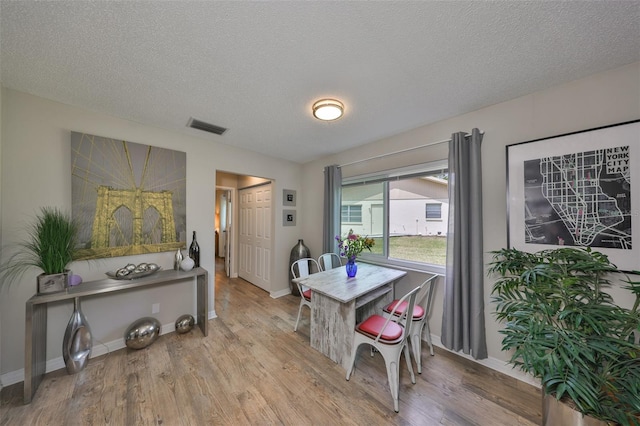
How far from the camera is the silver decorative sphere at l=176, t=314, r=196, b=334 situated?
250cm

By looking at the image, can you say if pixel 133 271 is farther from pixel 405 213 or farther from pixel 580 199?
pixel 580 199

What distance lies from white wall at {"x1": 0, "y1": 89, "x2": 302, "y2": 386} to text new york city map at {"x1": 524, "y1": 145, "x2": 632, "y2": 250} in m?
3.56

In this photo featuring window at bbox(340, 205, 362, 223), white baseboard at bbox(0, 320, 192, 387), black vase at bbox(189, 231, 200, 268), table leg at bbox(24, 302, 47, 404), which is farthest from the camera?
window at bbox(340, 205, 362, 223)

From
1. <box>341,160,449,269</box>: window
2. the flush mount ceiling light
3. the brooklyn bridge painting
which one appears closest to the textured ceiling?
the flush mount ceiling light

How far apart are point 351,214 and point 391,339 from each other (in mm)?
2050

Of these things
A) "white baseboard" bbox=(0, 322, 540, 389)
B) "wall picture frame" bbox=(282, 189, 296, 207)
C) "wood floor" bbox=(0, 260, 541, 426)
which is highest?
"wall picture frame" bbox=(282, 189, 296, 207)

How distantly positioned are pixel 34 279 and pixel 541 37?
436 cm

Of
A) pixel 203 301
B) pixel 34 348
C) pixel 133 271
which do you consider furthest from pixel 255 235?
pixel 34 348

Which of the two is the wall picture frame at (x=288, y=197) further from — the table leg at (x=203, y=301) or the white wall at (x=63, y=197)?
the table leg at (x=203, y=301)

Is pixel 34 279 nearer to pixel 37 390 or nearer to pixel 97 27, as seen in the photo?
pixel 37 390

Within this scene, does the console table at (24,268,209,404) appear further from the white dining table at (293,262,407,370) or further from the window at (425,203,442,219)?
the window at (425,203,442,219)

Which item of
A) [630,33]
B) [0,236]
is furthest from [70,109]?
[630,33]

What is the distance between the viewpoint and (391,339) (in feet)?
5.44

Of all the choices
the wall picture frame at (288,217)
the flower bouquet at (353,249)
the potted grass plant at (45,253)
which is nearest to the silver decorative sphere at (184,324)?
the potted grass plant at (45,253)
